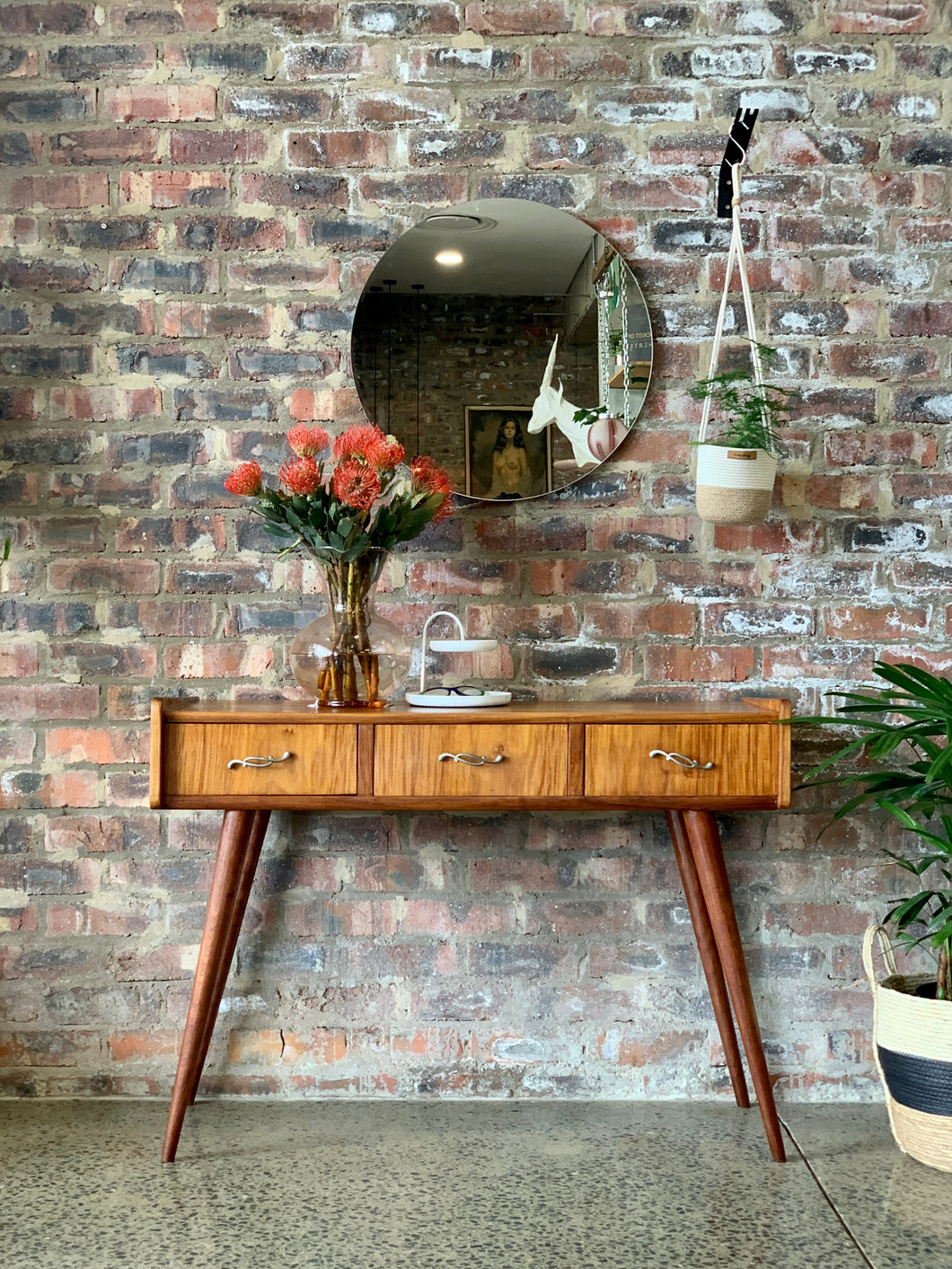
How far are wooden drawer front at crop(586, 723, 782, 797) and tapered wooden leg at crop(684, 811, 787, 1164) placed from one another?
0.10m

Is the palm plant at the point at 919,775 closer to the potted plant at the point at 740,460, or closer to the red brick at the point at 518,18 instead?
the potted plant at the point at 740,460

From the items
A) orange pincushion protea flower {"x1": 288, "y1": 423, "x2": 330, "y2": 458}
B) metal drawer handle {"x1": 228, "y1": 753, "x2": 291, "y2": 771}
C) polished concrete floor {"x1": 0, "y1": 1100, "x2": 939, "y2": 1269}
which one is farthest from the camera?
orange pincushion protea flower {"x1": 288, "y1": 423, "x2": 330, "y2": 458}

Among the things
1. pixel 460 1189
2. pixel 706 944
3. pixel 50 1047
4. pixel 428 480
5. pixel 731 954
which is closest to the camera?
pixel 460 1189

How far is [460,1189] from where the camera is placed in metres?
2.07

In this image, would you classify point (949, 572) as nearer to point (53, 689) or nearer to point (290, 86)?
point (290, 86)

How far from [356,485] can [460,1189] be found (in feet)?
4.41

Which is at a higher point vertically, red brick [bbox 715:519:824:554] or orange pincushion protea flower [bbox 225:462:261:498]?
orange pincushion protea flower [bbox 225:462:261:498]

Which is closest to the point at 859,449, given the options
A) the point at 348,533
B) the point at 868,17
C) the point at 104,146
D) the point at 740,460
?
the point at 740,460

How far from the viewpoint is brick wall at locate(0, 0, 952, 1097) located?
252 cm

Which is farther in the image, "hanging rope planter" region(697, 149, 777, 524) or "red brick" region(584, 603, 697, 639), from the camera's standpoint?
"red brick" region(584, 603, 697, 639)

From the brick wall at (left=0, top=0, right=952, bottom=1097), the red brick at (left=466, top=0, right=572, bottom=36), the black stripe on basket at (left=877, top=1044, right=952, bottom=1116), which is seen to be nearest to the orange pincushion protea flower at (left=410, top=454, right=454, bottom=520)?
the brick wall at (left=0, top=0, right=952, bottom=1097)

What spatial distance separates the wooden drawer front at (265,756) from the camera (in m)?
2.09

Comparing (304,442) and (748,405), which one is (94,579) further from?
(748,405)

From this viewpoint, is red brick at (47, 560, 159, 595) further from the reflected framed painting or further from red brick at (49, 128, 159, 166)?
red brick at (49, 128, 159, 166)
